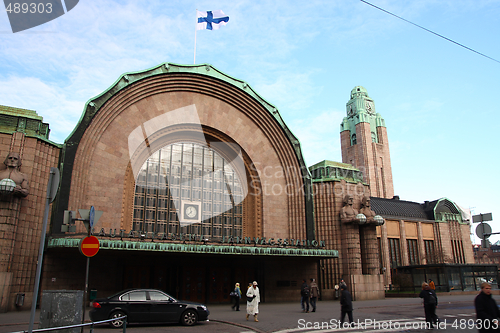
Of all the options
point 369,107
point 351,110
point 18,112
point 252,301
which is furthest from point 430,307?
point 369,107

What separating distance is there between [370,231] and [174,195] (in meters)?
16.2

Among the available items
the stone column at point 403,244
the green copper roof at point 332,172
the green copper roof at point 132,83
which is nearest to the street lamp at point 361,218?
the green copper roof at point 132,83

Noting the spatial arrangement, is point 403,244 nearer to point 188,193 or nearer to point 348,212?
point 348,212

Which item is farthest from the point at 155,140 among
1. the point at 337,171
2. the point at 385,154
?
the point at 385,154

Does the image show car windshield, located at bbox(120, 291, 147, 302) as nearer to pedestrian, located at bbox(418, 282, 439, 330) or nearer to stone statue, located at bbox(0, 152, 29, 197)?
pedestrian, located at bbox(418, 282, 439, 330)

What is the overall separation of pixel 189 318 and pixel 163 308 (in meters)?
1.10

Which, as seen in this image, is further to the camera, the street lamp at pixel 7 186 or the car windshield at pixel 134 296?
the street lamp at pixel 7 186

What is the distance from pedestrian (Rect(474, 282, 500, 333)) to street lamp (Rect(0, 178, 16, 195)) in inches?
828

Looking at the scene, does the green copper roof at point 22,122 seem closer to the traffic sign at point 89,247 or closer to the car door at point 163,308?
the car door at point 163,308

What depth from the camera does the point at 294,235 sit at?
98.9ft

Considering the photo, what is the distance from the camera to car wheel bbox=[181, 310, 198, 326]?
14.8 m

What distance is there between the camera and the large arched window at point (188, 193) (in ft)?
88.5

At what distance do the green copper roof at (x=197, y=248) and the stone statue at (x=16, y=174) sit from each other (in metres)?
3.13

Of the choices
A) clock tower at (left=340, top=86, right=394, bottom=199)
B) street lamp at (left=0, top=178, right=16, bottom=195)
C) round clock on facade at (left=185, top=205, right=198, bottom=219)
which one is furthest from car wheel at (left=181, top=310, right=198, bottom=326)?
clock tower at (left=340, top=86, right=394, bottom=199)
